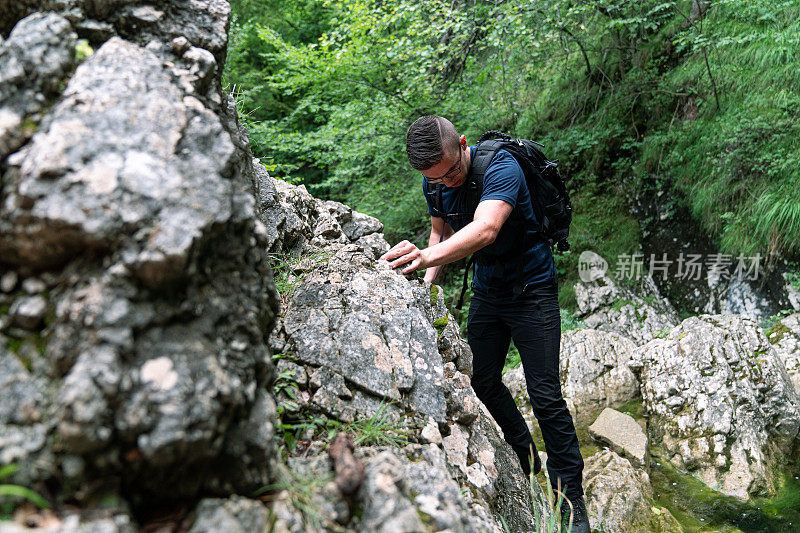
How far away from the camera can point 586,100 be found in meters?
9.19

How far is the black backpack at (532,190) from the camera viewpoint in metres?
3.11

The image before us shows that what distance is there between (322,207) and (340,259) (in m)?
0.96

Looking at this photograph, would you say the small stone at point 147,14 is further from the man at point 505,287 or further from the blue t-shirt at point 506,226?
the blue t-shirt at point 506,226

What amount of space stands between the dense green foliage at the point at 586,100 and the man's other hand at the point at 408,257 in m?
4.39

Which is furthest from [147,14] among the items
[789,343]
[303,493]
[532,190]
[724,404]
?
[789,343]

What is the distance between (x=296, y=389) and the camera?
216cm

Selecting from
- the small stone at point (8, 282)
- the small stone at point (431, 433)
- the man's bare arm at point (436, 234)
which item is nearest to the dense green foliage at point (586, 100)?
the man's bare arm at point (436, 234)

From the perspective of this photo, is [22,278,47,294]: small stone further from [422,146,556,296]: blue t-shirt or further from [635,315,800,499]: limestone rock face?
[635,315,800,499]: limestone rock face

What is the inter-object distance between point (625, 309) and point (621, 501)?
523cm

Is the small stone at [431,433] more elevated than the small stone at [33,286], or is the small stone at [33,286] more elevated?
the small stone at [33,286]

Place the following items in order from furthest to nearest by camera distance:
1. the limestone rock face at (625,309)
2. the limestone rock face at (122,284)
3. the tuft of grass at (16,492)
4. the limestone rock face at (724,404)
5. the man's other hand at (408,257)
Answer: the limestone rock face at (625,309), the limestone rock face at (724,404), the man's other hand at (408,257), the limestone rock face at (122,284), the tuft of grass at (16,492)

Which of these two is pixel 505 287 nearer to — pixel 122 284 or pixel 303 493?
pixel 303 493

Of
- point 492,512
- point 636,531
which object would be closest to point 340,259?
point 492,512

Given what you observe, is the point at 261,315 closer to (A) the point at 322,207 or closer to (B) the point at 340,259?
(B) the point at 340,259
